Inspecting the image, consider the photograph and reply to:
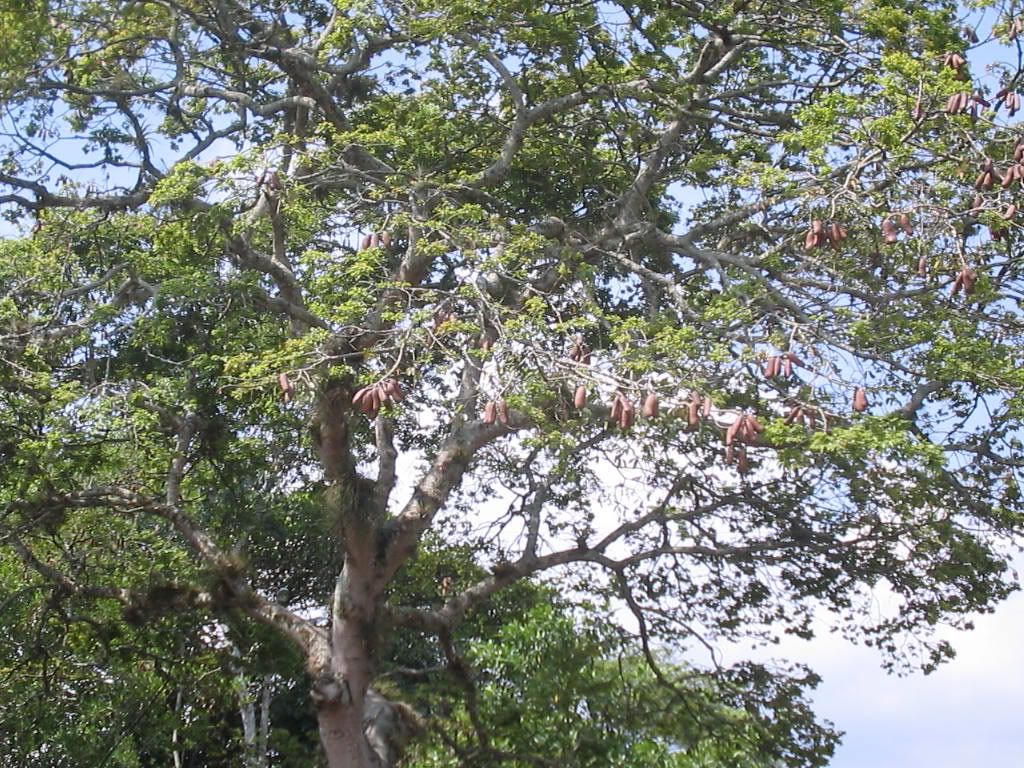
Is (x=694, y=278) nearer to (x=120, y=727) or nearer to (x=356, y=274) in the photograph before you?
(x=356, y=274)

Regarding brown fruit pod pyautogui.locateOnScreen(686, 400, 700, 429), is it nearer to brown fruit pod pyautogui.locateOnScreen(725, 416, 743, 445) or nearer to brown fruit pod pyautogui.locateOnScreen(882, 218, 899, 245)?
brown fruit pod pyautogui.locateOnScreen(725, 416, 743, 445)

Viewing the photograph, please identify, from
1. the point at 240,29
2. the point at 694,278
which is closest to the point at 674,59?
the point at 694,278

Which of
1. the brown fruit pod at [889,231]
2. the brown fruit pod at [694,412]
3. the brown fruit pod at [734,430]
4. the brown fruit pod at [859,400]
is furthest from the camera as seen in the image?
the brown fruit pod at [889,231]

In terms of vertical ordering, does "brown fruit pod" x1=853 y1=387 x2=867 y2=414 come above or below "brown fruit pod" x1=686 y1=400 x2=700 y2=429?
above

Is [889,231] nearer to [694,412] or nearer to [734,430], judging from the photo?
[694,412]

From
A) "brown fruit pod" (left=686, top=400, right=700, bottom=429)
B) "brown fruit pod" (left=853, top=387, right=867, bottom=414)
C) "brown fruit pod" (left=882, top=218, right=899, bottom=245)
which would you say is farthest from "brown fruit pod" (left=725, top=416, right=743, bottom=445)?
"brown fruit pod" (left=882, top=218, right=899, bottom=245)

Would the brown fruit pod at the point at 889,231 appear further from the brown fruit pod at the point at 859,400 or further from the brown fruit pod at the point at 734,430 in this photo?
the brown fruit pod at the point at 734,430

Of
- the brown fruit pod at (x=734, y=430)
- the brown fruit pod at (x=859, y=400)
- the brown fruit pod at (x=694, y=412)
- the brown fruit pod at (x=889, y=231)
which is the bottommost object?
the brown fruit pod at (x=734, y=430)

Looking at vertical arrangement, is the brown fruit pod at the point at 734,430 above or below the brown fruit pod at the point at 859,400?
below

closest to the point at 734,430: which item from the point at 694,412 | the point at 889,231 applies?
the point at 694,412

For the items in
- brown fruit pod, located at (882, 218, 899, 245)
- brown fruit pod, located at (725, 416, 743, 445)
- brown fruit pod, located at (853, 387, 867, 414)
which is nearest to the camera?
brown fruit pod, located at (725, 416, 743, 445)

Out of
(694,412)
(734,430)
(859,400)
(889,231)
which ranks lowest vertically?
(734,430)

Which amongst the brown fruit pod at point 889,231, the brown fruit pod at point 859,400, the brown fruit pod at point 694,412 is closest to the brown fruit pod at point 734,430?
the brown fruit pod at point 694,412

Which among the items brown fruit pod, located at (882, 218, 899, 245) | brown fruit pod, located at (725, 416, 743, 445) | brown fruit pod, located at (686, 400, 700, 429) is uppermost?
brown fruit pod, located at (882, 218, 899, 245)
